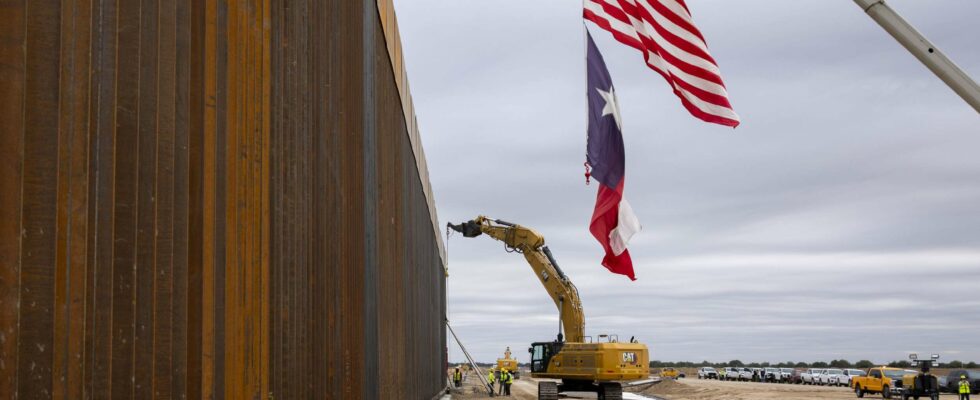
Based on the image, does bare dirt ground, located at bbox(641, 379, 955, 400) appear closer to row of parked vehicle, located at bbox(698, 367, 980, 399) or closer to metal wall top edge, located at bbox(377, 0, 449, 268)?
row of parked vehicle, located at bbox(698, 367, 980, 399)

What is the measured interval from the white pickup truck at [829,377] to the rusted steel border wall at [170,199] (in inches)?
2844

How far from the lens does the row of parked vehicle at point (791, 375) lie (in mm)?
Answer: 75062

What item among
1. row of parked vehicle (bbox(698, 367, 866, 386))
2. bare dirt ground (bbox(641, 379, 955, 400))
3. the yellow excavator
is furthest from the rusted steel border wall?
row of parked vehicle (bbox(698, 367, 866, 386))

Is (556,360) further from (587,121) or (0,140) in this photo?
(0,140)

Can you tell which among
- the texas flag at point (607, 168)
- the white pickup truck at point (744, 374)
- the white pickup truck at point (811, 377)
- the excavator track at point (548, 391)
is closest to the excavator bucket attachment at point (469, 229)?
the excavator track at point (548, 391)

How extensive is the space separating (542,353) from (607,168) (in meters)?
24.6

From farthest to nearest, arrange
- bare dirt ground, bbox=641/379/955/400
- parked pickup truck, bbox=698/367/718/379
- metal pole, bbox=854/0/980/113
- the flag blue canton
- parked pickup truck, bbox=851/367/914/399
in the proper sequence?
1. parked pickup truck, bbox=698/367/718/379
2. parked pickup truck, bbox=851/367/914/399
3. bare dirt ground, bbox=641/379/955/400
4. the flag blue canton
5. metal pole, bbox=854/0/980/113

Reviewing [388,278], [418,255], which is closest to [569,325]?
[418,255]

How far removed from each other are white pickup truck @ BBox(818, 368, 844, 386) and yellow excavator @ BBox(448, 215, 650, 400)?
46044 mm

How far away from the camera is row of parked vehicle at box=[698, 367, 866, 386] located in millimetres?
75062

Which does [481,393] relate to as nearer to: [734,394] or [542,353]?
[734,394]

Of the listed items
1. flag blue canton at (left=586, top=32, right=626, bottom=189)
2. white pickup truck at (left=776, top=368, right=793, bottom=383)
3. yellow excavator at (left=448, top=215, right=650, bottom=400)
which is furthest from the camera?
white pickup truck at (left=776, top=368, right=793, bottom=383)

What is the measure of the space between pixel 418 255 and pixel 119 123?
1967 centimetres

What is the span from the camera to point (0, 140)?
3.59 metres
